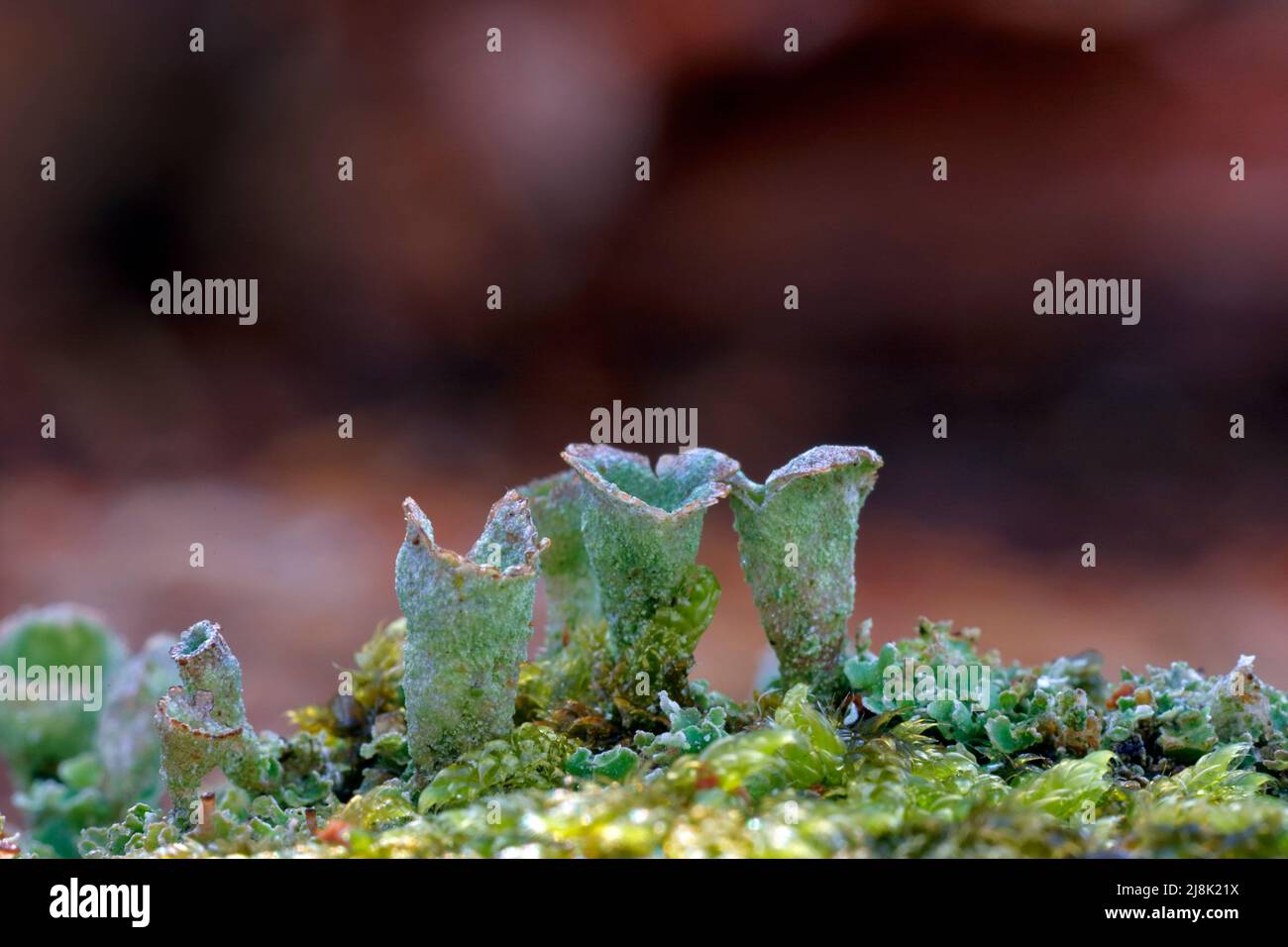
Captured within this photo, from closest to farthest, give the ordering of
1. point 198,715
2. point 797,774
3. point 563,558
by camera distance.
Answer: point 797,774 → point 198,715 → point 563,558

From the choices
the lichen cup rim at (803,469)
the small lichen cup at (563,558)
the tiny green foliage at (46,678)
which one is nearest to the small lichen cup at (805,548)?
the lichen cup rim at (803,469)

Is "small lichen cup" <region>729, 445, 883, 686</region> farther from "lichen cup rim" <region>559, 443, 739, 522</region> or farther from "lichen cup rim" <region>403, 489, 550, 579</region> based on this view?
"lichen cup rim" <region>403, 489, 550, 579</region>

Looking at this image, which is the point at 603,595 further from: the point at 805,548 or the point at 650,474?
the point at 805,548

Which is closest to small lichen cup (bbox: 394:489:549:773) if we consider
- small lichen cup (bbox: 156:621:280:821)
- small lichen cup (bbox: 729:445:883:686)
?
small lichen cup (bbox: 156:621:280:821)

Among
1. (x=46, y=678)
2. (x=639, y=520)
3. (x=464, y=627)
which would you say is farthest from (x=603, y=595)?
(x=46, y=678)

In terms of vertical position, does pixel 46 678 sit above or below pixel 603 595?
below

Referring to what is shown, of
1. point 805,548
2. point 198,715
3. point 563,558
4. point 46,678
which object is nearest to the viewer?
point 198,715

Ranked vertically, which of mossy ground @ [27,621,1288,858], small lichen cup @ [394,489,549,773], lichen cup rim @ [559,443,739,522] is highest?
lichen cup rim @ [559,443,739,522]

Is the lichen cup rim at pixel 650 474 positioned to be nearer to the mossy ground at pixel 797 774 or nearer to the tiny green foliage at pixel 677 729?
the tiny green foliage at pixel 677 729

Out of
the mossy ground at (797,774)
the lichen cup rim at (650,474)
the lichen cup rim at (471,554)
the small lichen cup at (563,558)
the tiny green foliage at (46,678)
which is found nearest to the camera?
the mossy ground at (797,774)
